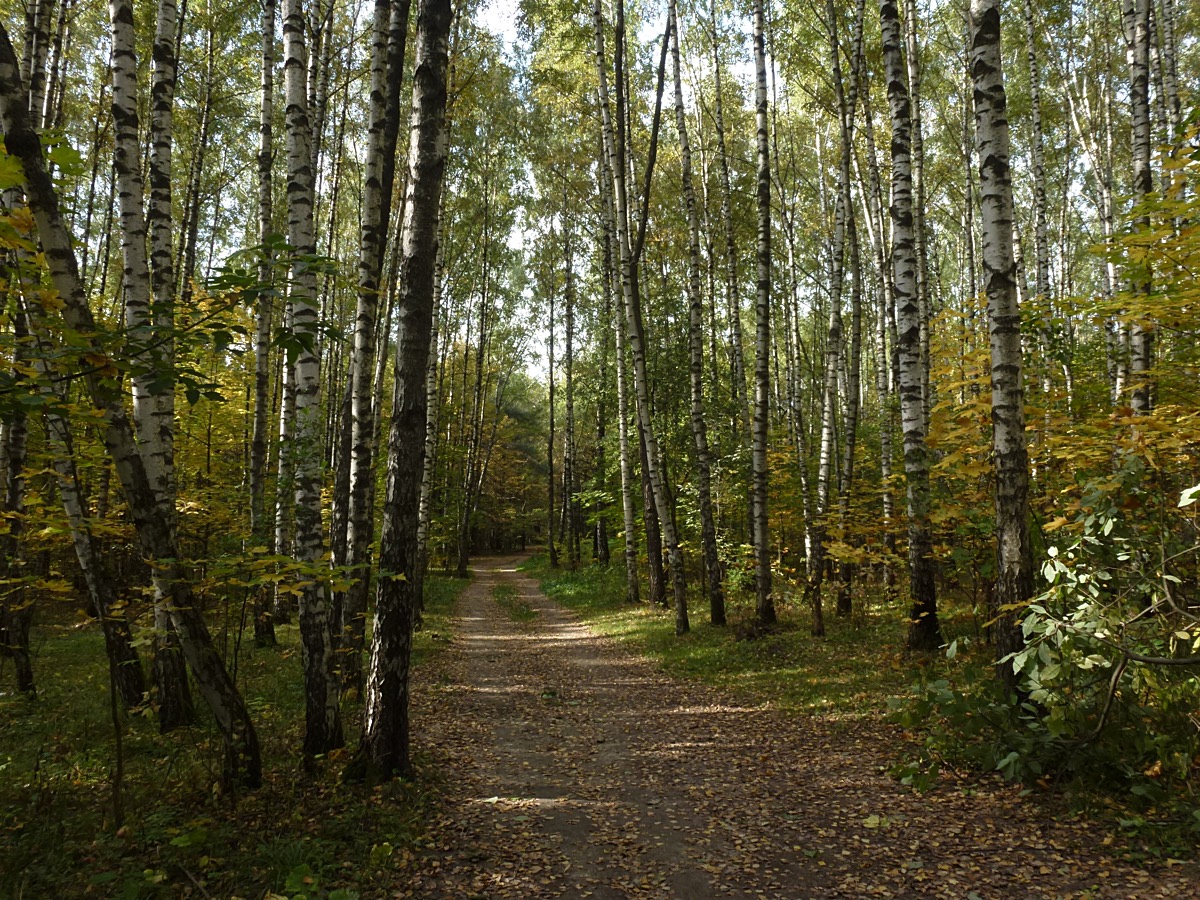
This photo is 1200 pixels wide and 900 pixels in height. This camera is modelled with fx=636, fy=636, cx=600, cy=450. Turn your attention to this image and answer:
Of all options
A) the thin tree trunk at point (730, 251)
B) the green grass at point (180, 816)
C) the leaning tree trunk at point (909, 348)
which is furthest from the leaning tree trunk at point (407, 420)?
the thin tree trunk at point (730, 251)

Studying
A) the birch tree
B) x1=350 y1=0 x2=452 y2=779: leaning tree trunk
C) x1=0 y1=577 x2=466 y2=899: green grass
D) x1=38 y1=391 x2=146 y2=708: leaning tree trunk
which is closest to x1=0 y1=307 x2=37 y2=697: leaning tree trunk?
x1=38 y1=391 x2=146 y2=708: leaning tree trunk

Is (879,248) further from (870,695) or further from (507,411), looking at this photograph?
(507,411)

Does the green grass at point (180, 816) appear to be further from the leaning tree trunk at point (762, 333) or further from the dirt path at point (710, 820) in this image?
the leaning tree trunk at point (762, 333)

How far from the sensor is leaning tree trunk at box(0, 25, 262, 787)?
3.18 metres

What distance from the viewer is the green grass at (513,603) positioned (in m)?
16.0

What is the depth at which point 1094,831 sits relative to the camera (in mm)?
3957

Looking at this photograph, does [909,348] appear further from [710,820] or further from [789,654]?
[710,820]

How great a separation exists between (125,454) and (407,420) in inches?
69.5

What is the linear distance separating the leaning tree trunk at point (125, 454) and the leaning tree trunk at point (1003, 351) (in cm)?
567

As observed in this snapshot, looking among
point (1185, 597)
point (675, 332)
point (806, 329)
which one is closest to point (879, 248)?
point (675, 332)

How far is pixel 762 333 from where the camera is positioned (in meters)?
10.4

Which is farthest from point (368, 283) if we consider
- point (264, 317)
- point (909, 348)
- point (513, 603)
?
point (513, 603)

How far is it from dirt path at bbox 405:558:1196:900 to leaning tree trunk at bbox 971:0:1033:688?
57.6 inches

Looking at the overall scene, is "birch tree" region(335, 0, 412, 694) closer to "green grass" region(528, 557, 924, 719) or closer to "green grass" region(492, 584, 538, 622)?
"green grass" region(528, 557, 924, 719)
